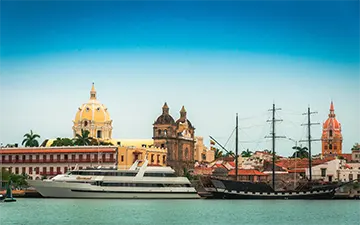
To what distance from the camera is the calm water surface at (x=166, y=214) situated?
59.8 metres

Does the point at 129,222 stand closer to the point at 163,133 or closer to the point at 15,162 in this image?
the point at 15,162

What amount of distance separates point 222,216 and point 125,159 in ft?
196

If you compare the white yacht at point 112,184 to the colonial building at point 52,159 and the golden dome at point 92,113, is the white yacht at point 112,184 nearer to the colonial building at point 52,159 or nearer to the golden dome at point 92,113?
the colonial building at point 52,159

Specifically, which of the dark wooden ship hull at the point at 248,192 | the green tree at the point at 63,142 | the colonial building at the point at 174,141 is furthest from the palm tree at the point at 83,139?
the dark wooden ship hull at the point at 248,192

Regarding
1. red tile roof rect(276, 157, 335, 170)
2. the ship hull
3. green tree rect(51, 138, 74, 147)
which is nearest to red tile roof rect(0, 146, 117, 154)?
green tree rect(51, 138, 74, 147)

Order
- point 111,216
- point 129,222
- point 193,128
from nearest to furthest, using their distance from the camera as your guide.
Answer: point 129,222
point 111,216
point 193,128

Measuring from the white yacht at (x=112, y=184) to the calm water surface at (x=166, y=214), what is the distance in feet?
23.6

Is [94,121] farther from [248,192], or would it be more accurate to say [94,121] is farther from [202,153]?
[248,192]

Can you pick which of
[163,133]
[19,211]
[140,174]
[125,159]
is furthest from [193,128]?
[19,211]

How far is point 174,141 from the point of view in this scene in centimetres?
15150

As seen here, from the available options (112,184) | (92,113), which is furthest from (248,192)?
(92,113)

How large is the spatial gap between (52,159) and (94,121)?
26953 mm

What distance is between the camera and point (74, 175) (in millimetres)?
89562

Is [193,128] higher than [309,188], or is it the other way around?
[193,128]
